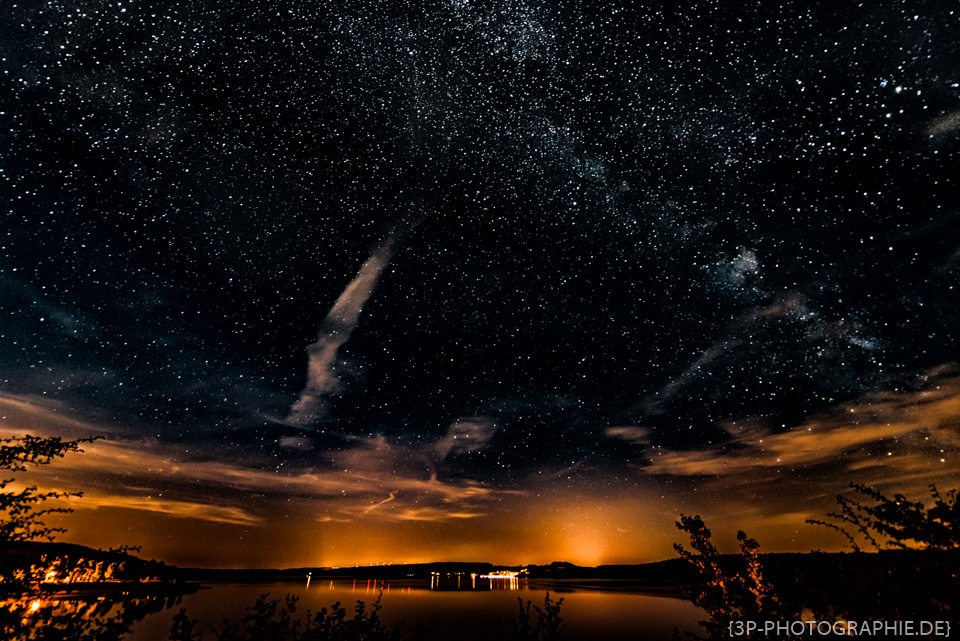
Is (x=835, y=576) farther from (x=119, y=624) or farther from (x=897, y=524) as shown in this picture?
(x=119, y=624)

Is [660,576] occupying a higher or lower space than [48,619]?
lower

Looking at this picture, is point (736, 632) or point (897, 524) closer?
point (897, 524)

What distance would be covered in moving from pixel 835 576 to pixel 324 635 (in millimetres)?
6220

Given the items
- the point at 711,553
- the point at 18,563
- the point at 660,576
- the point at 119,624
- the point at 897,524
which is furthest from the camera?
the point at 660,576

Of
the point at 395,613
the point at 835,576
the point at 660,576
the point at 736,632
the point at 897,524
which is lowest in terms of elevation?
the point at 660,576

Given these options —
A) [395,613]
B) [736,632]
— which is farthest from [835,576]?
[395,613]

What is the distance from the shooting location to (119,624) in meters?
4.98

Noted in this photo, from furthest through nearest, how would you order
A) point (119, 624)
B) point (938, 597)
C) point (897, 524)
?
point (119, 624) < point (897, 524) < point (938, 597)

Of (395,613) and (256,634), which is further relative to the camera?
(395,613)

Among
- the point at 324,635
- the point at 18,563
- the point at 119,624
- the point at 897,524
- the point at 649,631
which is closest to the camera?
the point at 897,524

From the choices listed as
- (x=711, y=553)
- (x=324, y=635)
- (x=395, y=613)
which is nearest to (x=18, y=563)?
(x=324, y=635)

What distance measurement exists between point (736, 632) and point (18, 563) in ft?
29.1

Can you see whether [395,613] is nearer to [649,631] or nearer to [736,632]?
[649,631]

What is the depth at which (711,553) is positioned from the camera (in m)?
6.70
